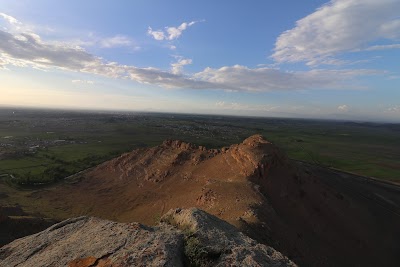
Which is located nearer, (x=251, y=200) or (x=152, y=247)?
(x=152, y=247)

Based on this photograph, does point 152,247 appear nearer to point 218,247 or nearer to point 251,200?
point 218,247

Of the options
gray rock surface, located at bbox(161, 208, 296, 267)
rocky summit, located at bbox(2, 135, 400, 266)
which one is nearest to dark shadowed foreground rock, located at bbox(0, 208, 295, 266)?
gray rock surface, located at bbox(161, 208, 296, 267)

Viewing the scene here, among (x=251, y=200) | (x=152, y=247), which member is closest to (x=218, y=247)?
(x=152, y=247)

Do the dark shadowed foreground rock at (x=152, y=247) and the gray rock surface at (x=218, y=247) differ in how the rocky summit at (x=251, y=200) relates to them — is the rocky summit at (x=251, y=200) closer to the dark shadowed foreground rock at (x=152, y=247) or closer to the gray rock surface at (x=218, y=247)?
the gray rock surface at (x=218, y=247)

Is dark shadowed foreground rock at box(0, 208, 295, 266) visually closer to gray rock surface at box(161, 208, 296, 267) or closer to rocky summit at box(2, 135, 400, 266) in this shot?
gray rock surface at box(161, 208, 296, 267)

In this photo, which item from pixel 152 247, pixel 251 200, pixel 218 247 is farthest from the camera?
pixel 251 200

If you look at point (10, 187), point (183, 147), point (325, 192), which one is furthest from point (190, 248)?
point (10, 187)

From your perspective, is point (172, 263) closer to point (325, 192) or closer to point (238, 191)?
point (238, 191)

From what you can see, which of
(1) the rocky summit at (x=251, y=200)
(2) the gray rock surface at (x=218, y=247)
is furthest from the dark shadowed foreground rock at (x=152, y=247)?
(1) the rocky summit at (x=251, y=200)
